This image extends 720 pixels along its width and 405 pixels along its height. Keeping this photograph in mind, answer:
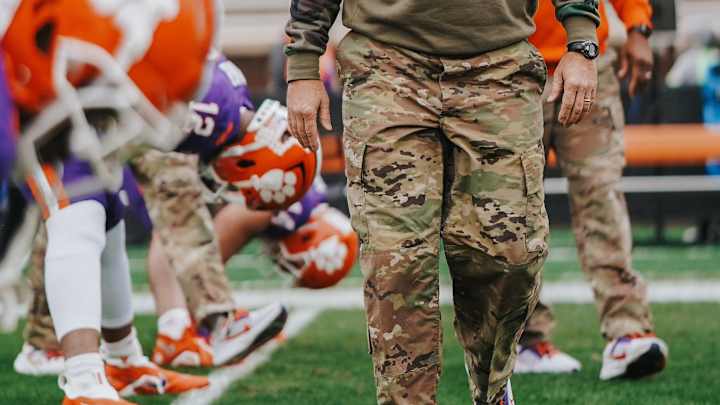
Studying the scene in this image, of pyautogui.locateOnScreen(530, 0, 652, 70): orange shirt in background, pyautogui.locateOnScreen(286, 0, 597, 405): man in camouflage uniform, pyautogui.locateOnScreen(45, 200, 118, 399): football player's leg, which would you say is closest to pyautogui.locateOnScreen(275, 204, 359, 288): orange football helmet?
pyautogui.locateOnScreen(530, 0, 652, 70): orange shirt in background

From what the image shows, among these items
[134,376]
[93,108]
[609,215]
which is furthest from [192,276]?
[93,108]

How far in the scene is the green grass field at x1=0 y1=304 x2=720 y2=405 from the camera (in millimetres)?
3875

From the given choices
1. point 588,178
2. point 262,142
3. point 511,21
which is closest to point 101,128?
point 511,21

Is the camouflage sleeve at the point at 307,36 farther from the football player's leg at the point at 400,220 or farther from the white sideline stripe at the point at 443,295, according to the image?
the white sideline stripe at the point at 443,295

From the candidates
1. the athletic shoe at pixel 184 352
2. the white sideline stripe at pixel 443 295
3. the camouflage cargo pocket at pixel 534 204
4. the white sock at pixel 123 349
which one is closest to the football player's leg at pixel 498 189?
the camouflage cargo pocket at pixel 534 204

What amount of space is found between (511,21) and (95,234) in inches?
48.6

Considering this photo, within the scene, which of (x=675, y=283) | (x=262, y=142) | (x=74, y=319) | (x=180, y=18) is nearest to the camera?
(x=180, y=18)

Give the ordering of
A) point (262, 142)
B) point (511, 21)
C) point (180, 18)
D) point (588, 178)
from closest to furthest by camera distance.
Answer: point (180, 18)
point (511, 21)
point (262, 142)
point (588, 178)

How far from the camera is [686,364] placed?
445 centimetres

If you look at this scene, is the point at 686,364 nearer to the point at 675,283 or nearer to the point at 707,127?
the point at 675,283

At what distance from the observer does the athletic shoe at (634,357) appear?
13.4 ft

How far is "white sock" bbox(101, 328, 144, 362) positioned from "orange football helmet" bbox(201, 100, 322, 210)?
1.80 feet

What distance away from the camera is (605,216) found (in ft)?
13.9

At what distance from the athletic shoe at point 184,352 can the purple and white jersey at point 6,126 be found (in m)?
3.01
